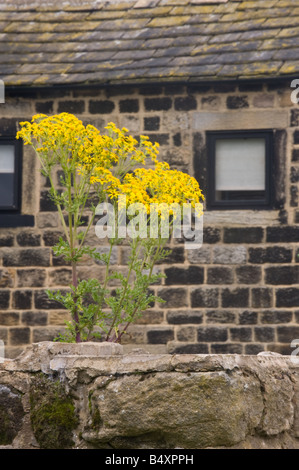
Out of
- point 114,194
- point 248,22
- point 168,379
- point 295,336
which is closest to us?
point 168,379

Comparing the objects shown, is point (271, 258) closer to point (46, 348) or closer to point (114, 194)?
point (114, 194)

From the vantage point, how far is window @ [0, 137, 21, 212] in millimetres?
8031

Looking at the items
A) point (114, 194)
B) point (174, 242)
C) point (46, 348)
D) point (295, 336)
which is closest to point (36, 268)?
point (174, 242)

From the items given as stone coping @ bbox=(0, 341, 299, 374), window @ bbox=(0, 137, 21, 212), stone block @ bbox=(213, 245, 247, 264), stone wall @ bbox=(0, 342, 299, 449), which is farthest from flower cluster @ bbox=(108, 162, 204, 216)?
window @ bbox=(0, 137, 21, 212)

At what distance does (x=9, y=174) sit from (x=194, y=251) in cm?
206

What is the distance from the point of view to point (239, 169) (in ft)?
25.9

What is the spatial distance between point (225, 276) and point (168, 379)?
4.57 meters

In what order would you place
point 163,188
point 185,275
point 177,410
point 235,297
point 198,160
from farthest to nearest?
Result: point 198,160, point 185,275, point 235,297, point 163,188, point 177,410

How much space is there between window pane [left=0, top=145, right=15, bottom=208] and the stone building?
1cm

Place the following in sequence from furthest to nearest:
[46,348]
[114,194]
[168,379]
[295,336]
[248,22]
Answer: [248,22], [295,336], [114,194], [46,348], [168,379]

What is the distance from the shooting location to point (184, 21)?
8.38 metres

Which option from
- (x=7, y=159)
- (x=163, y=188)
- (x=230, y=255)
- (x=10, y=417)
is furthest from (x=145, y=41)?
(x=10, y=417)

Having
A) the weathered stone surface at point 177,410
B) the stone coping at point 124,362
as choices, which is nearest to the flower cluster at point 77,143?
Result: the stone coping at point 124,362

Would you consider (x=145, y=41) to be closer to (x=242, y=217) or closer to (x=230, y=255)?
(x=242, y=217)
